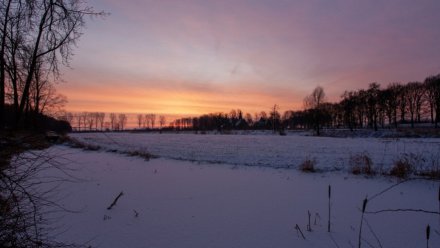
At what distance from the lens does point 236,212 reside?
632 cm

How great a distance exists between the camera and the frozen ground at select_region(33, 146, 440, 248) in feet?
16.0

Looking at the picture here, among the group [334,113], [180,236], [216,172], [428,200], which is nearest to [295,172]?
[216,172]

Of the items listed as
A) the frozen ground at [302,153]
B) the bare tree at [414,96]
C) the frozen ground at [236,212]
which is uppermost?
the bare tree at [414,96]

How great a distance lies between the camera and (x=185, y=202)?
23.2ft

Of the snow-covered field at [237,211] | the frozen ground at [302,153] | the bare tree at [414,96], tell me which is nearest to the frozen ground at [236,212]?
the snow-covered field at [237,211]

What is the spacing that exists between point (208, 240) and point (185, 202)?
2.29 m

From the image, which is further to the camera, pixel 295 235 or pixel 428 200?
pixel 428 200

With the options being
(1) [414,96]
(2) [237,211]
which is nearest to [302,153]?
(2) [237,211]

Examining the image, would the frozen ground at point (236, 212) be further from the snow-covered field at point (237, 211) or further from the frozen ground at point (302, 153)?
the frozen ground at point (302, 153)

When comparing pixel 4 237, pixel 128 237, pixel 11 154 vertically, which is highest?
pixel 11 154

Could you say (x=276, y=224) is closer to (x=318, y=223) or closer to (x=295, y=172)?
(x=318, y=223)

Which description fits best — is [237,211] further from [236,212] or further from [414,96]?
[414,96]

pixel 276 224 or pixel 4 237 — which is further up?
pixel 4 237

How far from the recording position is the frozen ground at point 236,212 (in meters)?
4.88
